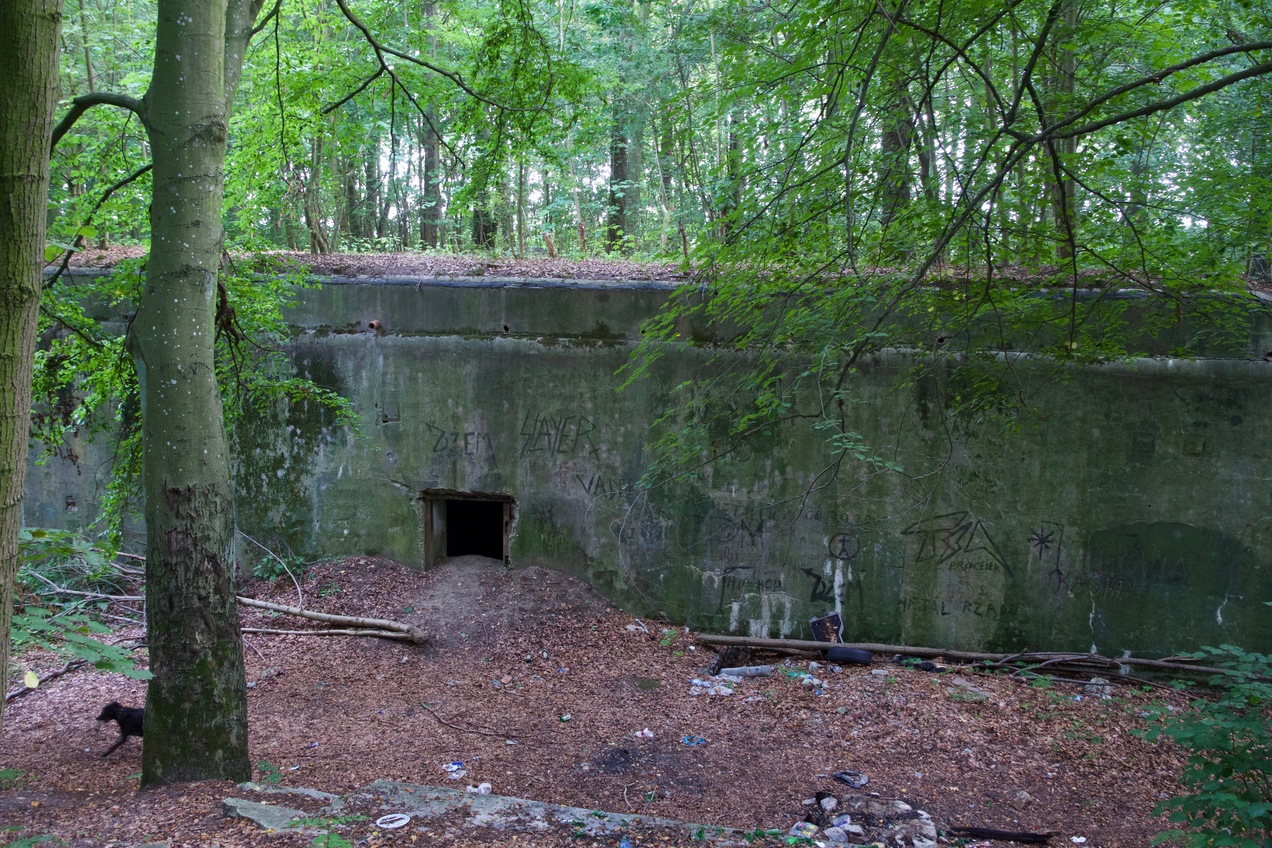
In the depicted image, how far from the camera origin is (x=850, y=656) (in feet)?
22.7

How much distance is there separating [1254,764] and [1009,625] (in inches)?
142

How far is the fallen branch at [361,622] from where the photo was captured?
6902mm

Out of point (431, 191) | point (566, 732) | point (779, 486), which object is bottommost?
point (566, 732)

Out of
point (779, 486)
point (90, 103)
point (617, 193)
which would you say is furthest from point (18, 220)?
point (617, 193)

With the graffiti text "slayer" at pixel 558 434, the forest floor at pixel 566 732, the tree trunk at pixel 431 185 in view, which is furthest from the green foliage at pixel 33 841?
the tree trunk at pixel 431 185

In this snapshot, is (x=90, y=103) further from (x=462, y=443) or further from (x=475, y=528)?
(x=475, y=528)

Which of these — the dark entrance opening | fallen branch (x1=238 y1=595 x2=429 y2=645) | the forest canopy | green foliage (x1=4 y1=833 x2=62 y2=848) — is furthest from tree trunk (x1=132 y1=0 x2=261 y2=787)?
the dark entrance opening

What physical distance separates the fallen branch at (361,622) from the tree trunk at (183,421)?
2891 mm

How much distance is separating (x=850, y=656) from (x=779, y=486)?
64.7 inches

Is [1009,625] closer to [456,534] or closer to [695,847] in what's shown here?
[695,847]

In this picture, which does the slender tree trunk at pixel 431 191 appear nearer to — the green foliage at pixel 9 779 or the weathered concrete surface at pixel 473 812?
the green foliage at pixel 9 779

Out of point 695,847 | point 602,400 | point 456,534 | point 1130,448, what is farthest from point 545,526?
point 1130,448

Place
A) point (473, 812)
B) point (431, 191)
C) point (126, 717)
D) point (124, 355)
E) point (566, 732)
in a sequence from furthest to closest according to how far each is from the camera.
→ point (431, 191)
point (566, 732)
point (124, 355)
point (126, 717)
point (473, 812)

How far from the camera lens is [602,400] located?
7547mm
